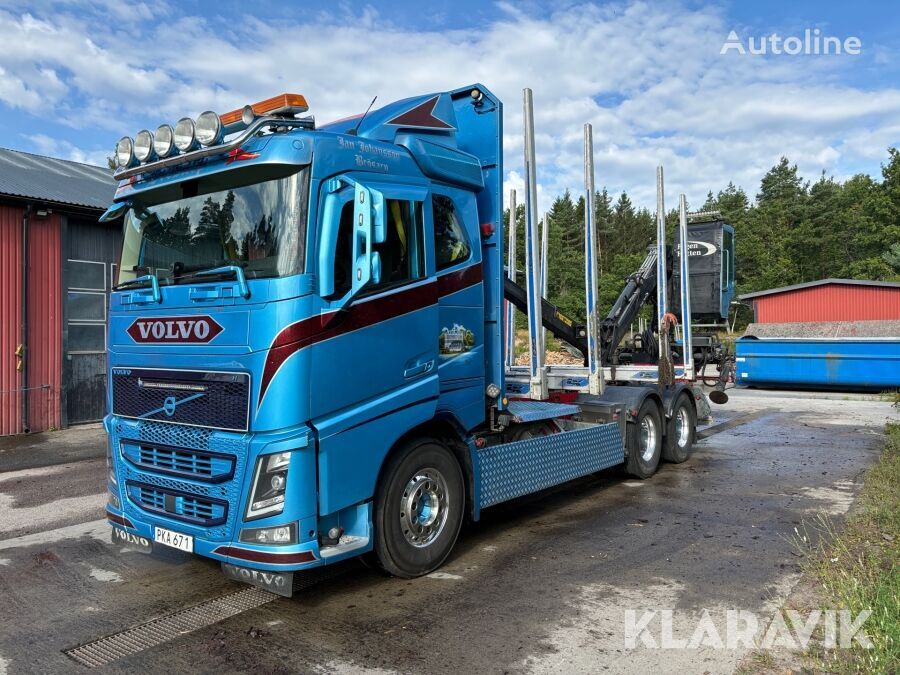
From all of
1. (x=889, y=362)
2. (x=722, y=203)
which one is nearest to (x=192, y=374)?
(x=889, y=362)

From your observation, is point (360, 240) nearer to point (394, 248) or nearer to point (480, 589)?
point (394, 248)

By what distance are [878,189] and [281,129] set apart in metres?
60.0

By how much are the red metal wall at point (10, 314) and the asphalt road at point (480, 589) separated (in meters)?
4.17

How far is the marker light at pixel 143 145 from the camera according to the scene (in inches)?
191

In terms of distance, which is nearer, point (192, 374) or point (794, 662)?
point (794, 662)

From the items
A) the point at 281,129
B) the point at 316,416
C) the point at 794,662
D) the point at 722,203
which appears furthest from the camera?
the point at 722,203

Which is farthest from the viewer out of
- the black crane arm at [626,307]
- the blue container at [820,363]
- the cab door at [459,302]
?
the blue container at [820,363]

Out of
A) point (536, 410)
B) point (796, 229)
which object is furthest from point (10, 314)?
point (796, 229)

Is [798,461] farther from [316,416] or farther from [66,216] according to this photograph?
[66,216]

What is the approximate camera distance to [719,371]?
11.7 m

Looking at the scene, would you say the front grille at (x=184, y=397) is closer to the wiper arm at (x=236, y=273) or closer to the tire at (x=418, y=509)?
the wiper arm at (x=236, y=273)

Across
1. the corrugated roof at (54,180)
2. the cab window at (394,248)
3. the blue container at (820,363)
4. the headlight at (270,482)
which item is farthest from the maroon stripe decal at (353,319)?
the blue container at (820,363)

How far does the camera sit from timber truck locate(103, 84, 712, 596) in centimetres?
413

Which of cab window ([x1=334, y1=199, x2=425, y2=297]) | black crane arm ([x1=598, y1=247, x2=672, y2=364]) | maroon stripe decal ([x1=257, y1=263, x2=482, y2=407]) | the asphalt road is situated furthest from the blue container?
cab window ([x1=334, y1=199, x2=425, y2=297])
